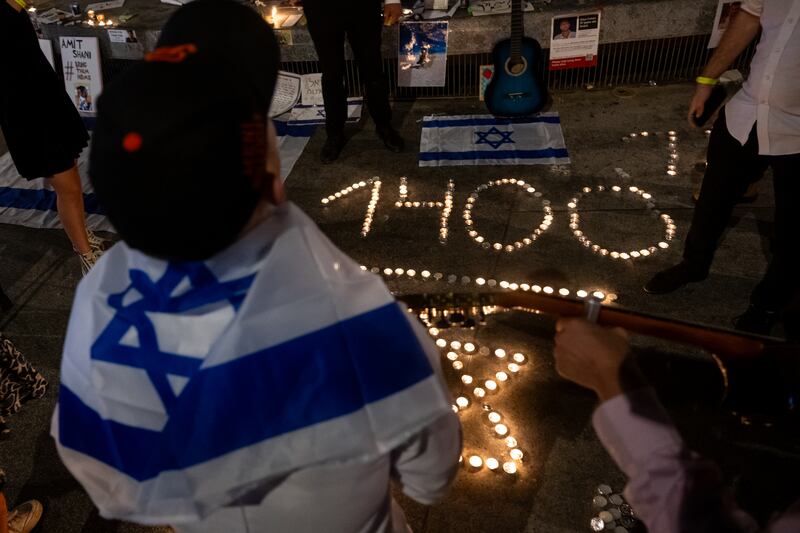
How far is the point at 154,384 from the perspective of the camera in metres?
1.05

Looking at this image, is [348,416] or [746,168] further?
[746,168]

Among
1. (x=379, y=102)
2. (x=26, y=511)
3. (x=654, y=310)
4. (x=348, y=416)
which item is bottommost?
(x=26, y=511)

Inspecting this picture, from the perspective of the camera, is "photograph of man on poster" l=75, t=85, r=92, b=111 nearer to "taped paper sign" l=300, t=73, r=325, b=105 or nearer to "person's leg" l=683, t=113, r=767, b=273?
"taped paper sign" l=300, t=73, r=325, b=105

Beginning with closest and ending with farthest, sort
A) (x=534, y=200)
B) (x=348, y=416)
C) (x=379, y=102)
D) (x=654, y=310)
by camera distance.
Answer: (x=348, y=416) → (x=654, y=310) → (x=534, y=200) → (x=379, y=102)

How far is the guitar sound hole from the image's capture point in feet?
17.7

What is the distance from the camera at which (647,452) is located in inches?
Answer: 53.4

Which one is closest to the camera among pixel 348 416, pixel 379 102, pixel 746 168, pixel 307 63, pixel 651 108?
pixel 348 416

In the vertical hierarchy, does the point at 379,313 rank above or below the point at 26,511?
above

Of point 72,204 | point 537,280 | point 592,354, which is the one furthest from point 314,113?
point 592,354

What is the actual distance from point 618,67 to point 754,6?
3.29 metres

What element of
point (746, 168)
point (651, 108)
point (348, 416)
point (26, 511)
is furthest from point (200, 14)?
point (651, 108)

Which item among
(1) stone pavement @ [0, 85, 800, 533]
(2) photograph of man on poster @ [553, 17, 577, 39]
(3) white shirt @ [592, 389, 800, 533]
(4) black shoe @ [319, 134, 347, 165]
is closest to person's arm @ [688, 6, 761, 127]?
(1) stone pavement @ [0, 85, 800, 533]

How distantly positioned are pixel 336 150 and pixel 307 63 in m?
Result: 1.64

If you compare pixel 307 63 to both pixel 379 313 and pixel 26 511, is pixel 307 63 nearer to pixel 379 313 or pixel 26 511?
pixel 26 511
